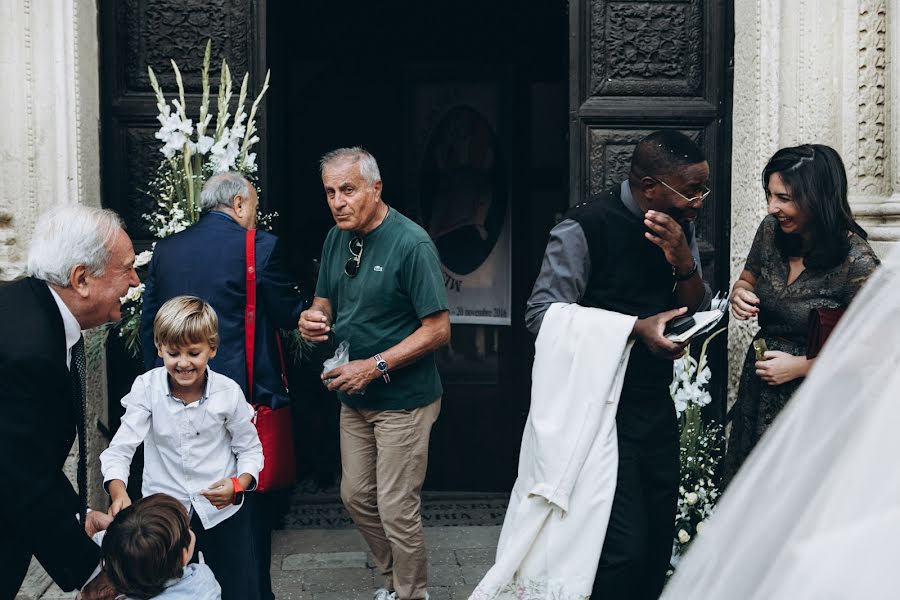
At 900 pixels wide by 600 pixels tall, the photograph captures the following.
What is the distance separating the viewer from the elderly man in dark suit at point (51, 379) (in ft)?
8.70

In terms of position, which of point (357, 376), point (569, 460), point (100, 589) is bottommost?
point (100, 589)

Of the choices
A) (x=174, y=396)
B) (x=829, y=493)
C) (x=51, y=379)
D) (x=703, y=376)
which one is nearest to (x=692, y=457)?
(x=703, y=376)

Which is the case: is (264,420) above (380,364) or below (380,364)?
below

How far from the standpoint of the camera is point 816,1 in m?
5.11

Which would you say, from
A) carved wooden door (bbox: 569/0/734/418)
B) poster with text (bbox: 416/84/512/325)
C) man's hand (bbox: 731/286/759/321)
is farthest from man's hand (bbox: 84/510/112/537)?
poster with text (bbox: 416/84/512/325)

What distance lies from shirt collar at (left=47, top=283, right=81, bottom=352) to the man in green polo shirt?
1446mm

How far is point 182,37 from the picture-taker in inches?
209

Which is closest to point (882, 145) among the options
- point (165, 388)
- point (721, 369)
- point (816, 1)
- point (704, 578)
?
point (816, 1)

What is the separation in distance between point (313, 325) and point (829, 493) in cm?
311

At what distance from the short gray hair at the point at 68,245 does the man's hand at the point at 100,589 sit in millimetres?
808

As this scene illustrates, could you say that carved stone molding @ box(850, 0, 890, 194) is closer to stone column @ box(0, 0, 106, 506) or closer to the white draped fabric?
the white draped fabric

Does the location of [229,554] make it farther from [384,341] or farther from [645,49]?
[645,49]

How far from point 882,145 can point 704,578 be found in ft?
13.3

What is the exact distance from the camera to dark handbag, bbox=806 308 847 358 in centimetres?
363
